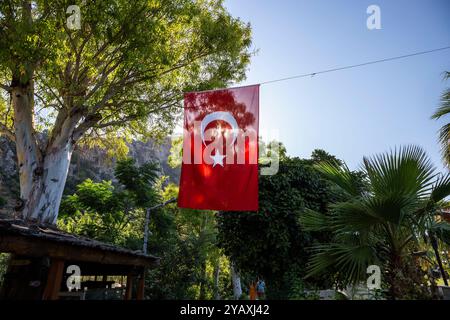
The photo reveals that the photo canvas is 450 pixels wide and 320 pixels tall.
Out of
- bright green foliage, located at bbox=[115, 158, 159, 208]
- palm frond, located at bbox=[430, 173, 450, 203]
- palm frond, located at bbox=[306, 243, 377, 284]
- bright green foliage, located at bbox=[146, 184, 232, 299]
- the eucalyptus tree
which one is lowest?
bright green foliage, located at bbox=[146, 184, 232, 299]

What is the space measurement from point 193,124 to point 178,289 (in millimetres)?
14661

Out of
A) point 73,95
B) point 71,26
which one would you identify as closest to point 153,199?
point 73,95

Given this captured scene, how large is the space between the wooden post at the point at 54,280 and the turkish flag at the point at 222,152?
275 centimetres

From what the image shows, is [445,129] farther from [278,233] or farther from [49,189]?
[49,189]

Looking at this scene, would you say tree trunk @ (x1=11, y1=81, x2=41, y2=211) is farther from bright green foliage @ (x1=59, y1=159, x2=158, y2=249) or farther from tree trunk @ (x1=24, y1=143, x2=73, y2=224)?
bright green foliage @ (x1=59, y1=159, x2=158, y2=249)

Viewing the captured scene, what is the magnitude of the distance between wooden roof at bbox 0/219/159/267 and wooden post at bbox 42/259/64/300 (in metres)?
0.19

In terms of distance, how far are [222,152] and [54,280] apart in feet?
14.4

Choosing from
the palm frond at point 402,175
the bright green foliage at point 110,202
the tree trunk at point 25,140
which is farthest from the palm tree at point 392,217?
the bright green foliage at point 110,202

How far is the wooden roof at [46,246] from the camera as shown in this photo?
4.59m

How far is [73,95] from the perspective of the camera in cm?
888

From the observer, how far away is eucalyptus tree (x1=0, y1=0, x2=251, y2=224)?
24.4 feet

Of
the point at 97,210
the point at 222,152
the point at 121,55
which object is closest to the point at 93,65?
the point at 121,55

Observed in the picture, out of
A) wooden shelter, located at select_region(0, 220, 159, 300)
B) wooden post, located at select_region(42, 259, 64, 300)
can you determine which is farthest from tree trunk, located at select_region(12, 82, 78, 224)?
wooden post, located at select_region(42, 259, 64, 300)

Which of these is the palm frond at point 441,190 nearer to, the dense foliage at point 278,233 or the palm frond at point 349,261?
the palm frond at point 349,261
